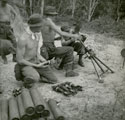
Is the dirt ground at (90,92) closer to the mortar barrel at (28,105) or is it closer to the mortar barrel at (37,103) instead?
the mortar barrel at (37,103)

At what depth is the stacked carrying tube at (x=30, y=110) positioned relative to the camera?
4.97 meters

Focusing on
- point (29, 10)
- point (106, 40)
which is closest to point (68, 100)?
point (106, 40)

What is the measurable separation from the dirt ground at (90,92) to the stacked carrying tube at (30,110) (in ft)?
1.33

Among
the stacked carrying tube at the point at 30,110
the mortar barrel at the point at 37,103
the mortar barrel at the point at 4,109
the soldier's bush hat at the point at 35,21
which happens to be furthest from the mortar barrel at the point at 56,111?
the soldier's bush hat at the point at 35,21

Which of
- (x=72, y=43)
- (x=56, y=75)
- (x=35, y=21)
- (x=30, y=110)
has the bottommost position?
(x=56, y=75)

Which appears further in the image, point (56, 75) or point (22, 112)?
point (56, 75)

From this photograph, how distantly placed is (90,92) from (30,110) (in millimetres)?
1907

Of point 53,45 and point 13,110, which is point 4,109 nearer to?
point 13,110

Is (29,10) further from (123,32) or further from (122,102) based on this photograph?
(122,102)

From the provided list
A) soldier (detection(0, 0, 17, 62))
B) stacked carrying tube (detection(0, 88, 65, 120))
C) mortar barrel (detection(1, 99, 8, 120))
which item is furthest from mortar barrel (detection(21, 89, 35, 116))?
soldier (detection(0, 0, 17, 62))

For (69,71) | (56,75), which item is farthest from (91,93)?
(56,75)

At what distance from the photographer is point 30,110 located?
4.97m

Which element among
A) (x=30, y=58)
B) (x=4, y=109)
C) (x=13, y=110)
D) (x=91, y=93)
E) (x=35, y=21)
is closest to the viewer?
(x=13, y=110)

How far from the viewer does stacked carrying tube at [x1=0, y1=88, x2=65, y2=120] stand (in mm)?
4969
